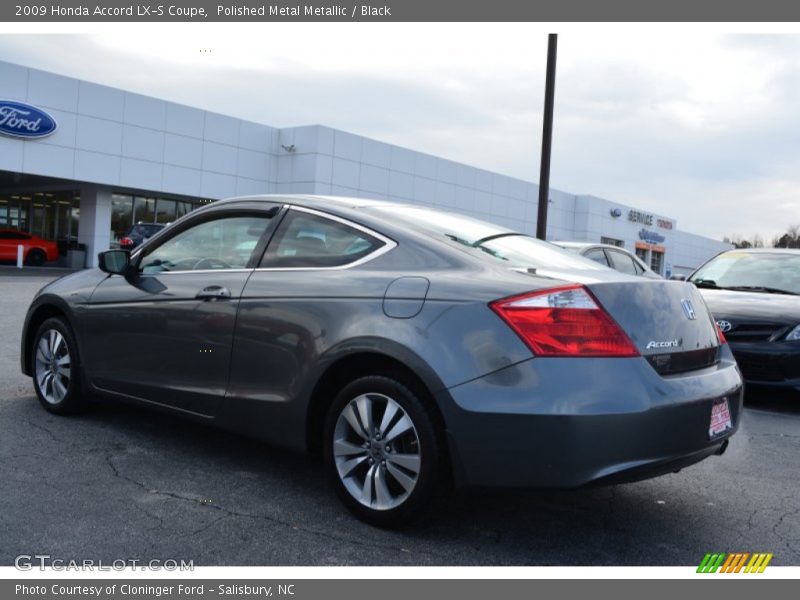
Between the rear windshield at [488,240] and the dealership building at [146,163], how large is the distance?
2765 centimetres

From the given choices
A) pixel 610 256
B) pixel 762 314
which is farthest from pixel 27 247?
pixel 762 314

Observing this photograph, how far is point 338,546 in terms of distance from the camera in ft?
10.5

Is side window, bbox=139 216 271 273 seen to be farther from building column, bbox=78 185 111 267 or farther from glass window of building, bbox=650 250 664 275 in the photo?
glass window of building, bbox=650 250 664 275

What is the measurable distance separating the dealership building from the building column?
0.04m

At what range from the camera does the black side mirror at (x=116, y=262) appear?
4755 mm

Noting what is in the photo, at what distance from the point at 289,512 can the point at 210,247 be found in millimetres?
1667

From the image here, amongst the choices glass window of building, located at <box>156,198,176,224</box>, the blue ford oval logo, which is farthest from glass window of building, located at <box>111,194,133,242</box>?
the blue ford oval logo

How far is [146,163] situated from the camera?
31906 millimetres

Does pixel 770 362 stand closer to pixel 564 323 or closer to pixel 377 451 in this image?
pixel 564 323

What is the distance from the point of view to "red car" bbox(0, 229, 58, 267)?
28866 millimetres

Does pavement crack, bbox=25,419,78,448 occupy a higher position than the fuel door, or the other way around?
the fuel door

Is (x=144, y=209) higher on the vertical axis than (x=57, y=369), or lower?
higher

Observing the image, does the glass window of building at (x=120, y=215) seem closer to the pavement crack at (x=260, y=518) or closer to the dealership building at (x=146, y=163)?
the dealership building at (x=146, y=163)

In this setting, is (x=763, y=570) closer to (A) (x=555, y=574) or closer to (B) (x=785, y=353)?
(A) (x=555, y=574)
